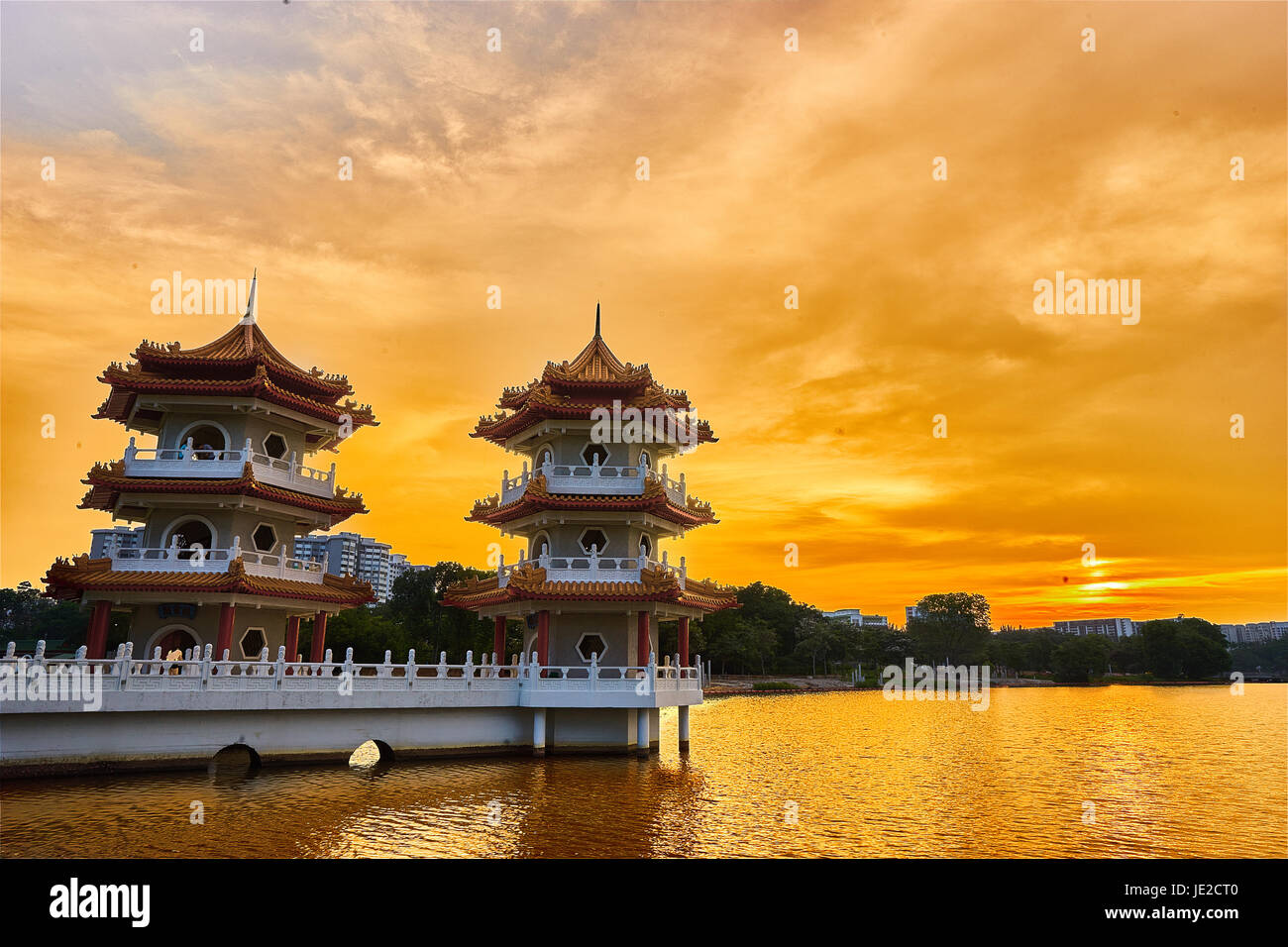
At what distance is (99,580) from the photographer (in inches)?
952

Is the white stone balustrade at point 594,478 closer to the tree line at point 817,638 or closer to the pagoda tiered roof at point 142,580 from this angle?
the pagoda tiered roof at point 142,580

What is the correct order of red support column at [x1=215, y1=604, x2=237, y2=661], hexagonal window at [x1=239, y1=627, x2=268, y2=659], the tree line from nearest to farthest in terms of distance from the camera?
red support column at [x1=215, y1=604, x2=237, y2=661]
hexagonal window at [x1=239, y1=627, x2=268, y2=659]
the tree line

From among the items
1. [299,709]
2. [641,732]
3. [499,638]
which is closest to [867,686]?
[499,638]

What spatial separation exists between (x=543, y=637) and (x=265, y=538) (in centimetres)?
1045

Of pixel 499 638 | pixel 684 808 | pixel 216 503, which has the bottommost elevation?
pixel 684 808

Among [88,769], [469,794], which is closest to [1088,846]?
[469,794]

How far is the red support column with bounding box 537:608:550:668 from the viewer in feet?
87.0

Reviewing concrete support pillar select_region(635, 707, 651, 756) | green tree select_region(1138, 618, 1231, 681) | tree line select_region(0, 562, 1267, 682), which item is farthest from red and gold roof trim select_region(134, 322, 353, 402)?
green tree select_region(1138, 618, 1231, 681)

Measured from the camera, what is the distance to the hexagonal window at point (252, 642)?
2678cm

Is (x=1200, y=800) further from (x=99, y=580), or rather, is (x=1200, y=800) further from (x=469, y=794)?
(x=99, y=580)

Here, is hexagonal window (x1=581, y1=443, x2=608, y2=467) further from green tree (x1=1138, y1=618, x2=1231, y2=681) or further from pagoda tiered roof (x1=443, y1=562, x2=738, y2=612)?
green tree (x1=1138, y1=618, x2=1231, y2=681)

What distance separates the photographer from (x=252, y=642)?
1065 inches

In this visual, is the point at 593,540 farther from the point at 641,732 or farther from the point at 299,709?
the point at 299,709

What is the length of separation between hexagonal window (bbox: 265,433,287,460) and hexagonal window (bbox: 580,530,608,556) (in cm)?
1143
